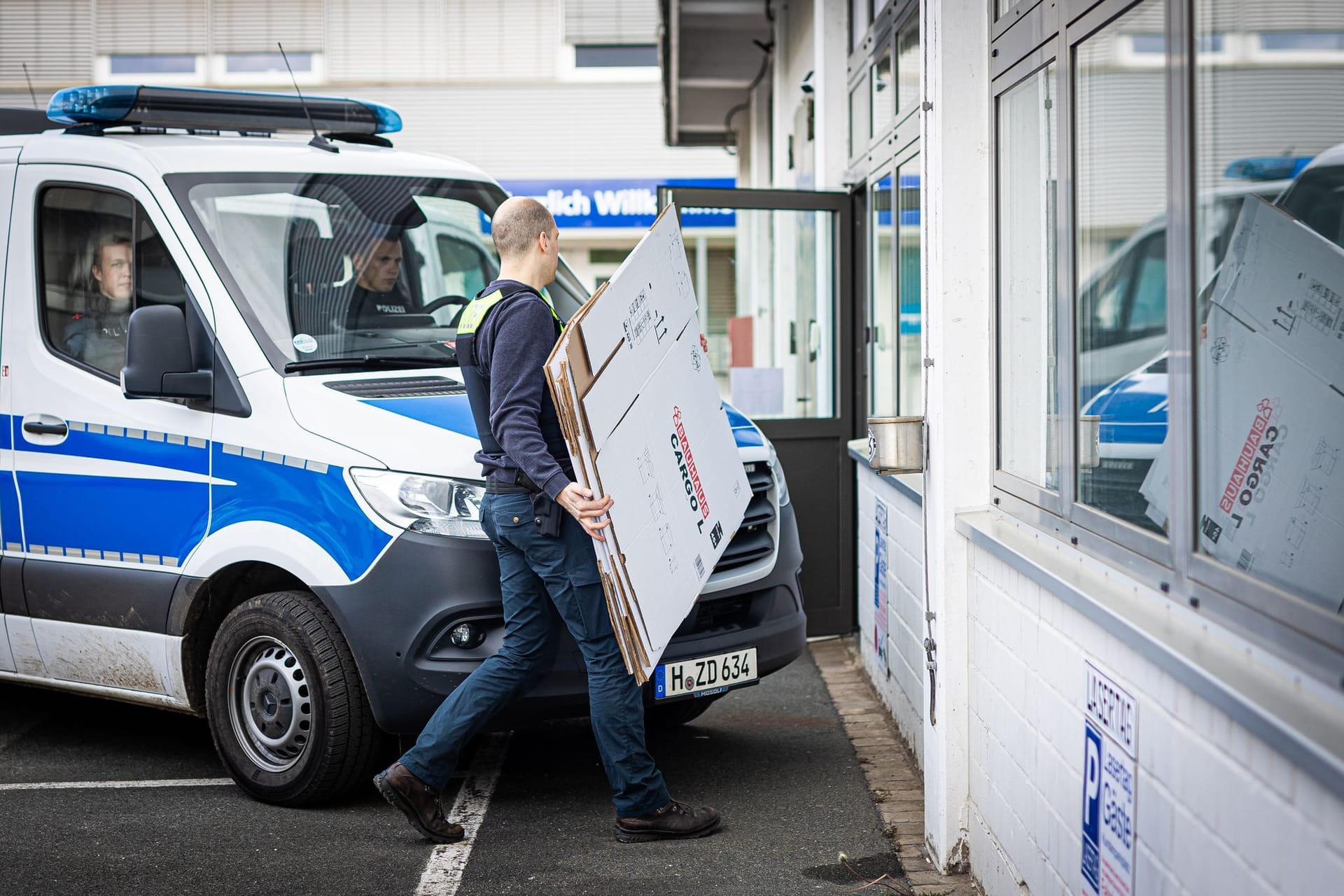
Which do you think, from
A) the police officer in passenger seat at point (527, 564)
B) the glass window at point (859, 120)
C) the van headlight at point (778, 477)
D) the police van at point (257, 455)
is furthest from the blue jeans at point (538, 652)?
the glass window at point (859, 120)

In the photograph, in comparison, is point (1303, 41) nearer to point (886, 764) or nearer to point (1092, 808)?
point (1092, 808)

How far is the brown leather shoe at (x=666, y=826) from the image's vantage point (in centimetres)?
453

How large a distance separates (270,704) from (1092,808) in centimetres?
294

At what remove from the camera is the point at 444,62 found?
25.3 m

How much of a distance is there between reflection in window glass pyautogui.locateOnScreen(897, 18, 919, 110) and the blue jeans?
2.51 meters

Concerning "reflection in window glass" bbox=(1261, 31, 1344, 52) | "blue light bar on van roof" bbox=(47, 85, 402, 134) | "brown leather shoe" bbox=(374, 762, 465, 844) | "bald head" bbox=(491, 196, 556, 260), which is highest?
"blue light bar on van roof" bbox=(47, 85, 402, 134)

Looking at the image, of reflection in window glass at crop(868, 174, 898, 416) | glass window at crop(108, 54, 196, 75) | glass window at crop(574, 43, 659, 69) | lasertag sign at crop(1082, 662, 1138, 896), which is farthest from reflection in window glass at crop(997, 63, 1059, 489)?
glass window at crop(108, 54, 196, 75)

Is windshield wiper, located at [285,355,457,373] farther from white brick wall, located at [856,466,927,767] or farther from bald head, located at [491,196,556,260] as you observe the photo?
white brick wall, located at [856,466,927,767]

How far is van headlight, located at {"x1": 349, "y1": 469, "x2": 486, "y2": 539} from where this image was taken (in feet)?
14.7

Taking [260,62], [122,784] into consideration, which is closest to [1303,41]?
[122,784]

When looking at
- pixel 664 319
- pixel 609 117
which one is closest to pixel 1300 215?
pixel 664 319

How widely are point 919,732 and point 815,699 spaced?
1.20 meters

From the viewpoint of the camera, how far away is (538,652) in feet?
14.4

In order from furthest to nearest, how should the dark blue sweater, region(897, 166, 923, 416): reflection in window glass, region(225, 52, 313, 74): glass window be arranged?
region(225, 52, 313, 74): glass window, region(897, 166, 923, 416): reflection in window glass, the dark blue sweater
